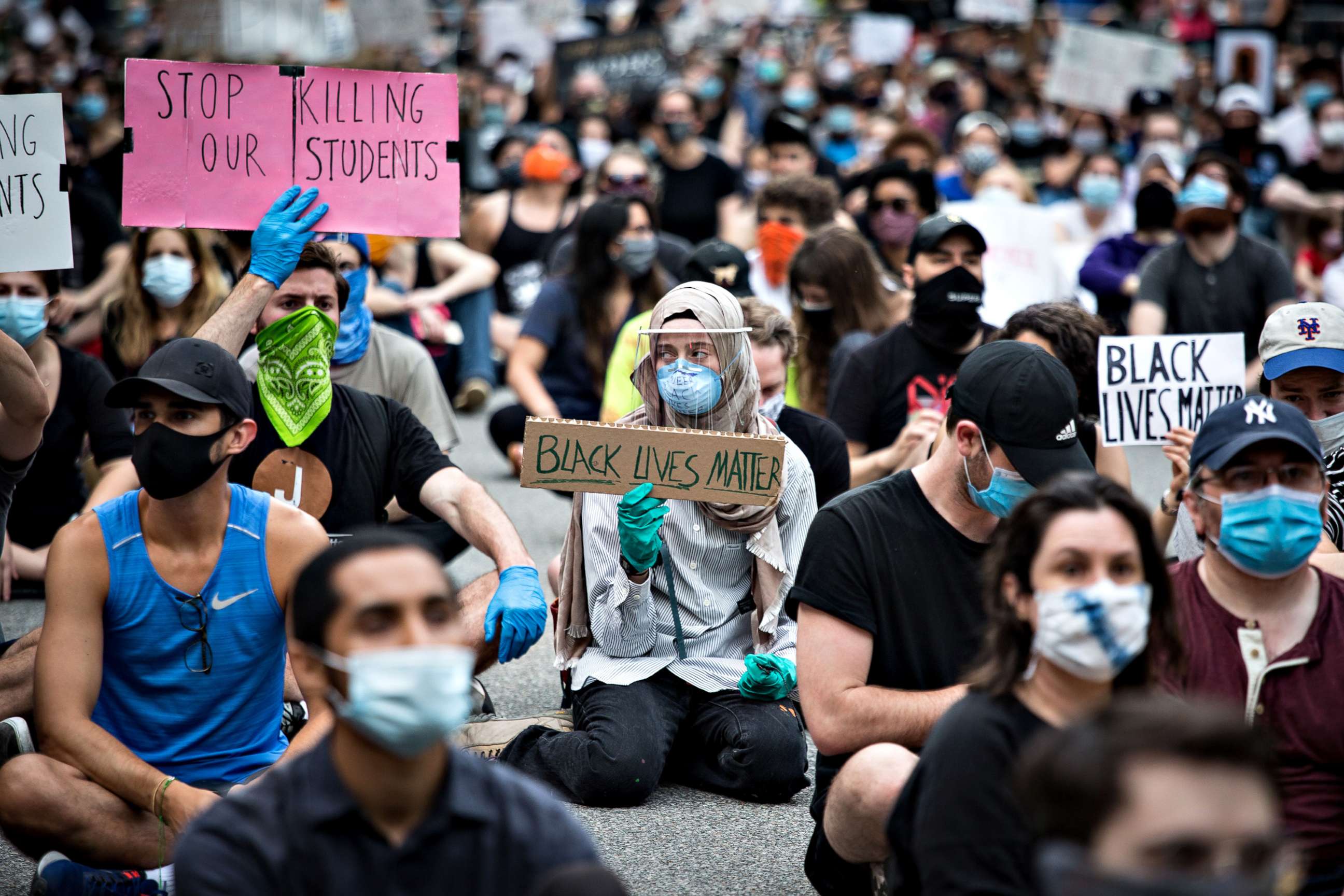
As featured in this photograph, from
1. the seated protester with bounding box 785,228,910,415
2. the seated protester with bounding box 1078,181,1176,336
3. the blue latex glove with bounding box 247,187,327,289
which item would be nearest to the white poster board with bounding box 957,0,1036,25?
the seated protester with bounding box 1078,181,1176,336

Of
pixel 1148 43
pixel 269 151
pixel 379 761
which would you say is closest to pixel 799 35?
pixel 1148 43

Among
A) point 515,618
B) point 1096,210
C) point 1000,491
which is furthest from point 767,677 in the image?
point 1096,210

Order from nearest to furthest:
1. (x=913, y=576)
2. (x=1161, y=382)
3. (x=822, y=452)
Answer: (x=913, y=576)
(x=1161, y=382)
(x=822, y=452)

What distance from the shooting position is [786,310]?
8211 mm

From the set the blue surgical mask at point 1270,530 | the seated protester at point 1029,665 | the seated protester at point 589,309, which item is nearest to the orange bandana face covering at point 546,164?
the seated protester at point 589,309

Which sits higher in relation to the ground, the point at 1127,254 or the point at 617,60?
the point at 617,60

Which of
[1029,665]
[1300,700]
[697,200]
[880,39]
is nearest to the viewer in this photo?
[1029,665]

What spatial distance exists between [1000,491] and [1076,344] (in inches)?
68.8

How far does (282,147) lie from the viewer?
4.90 m

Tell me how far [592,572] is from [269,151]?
167 centimetres

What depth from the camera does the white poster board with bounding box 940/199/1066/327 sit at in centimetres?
775

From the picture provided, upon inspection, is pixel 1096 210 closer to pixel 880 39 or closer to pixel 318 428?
pixel 318 428

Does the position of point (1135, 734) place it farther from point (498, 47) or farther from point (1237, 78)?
point (498, 47)

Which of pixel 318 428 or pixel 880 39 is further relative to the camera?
pixel 880 39
